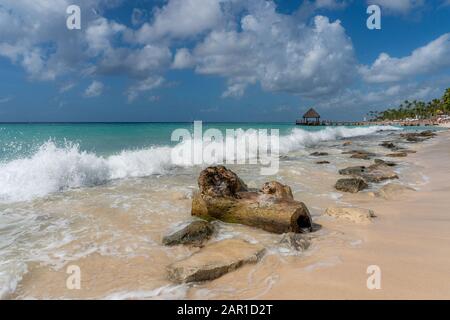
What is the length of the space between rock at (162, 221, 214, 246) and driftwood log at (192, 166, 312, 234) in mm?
809

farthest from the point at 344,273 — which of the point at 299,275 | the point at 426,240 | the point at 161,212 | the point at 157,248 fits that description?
the point at 161,212

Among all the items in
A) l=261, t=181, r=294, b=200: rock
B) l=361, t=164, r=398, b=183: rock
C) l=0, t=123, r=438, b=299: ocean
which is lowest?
l=0, t=123, r=438, b=299: ocean

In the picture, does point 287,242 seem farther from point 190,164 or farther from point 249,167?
point 190,164

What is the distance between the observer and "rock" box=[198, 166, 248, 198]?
5953mm

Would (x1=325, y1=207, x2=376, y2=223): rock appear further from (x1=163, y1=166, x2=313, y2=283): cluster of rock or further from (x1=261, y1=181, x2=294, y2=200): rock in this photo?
(x1=261, y1=181, x2=294, y2=200): rock

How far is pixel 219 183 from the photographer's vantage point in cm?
605

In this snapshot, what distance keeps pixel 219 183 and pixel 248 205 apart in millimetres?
760

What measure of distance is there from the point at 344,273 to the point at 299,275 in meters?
0.51

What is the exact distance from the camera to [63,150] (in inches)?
427

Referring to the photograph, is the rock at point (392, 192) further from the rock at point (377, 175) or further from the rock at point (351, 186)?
the rock at point (377, 175)

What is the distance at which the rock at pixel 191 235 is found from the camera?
15.8ft

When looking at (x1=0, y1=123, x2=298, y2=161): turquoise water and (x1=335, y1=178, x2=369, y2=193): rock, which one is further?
(x1=0, y1=123, x2=298, y2=161): turquoise water

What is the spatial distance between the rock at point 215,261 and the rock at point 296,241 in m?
0.45

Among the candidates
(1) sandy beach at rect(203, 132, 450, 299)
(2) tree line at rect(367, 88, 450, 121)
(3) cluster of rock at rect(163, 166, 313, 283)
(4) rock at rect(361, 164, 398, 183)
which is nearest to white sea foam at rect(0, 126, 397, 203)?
(3) cluster of rock at rect(163, 166, 313, 283)
